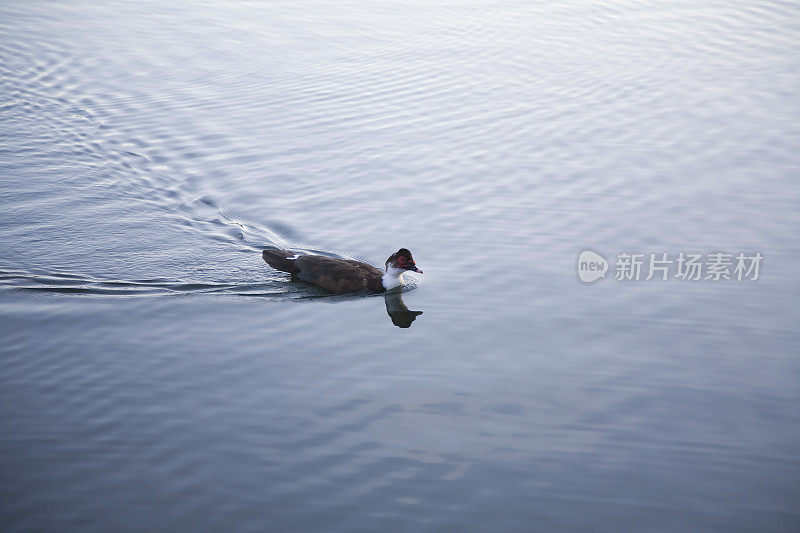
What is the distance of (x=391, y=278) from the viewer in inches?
507

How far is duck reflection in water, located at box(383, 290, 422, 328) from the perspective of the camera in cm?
1225

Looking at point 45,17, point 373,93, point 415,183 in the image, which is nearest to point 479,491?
point 415,183

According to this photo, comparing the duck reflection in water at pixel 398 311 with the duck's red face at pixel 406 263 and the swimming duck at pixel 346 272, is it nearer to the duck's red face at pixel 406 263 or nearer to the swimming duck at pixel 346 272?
the swimming duck at pixel 346 272

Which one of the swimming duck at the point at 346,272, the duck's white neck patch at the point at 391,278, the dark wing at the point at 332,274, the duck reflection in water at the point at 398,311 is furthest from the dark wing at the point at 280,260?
the duck reflection in water at the point at 398,311

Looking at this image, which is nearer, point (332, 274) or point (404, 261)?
point (404, 261)

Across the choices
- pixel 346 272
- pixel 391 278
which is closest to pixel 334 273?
pixel 346 272

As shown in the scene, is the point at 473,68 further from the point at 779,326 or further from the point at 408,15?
the point at 779,326

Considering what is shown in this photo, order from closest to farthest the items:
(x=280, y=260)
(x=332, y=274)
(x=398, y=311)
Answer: (x=398, y=311)
(x=332, y=274)
(x=280, y=260)

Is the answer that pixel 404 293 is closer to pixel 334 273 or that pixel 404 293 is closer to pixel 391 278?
pixel 391 278

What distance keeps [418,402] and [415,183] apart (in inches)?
287

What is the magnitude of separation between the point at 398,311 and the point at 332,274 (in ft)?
3.81

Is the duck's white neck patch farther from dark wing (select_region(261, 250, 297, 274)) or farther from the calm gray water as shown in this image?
dark wing (select_region(261, 250, 297, 274))

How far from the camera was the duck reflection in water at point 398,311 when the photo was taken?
1225 cm

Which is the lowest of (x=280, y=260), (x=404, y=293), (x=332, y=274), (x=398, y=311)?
(x=398, y=311)
